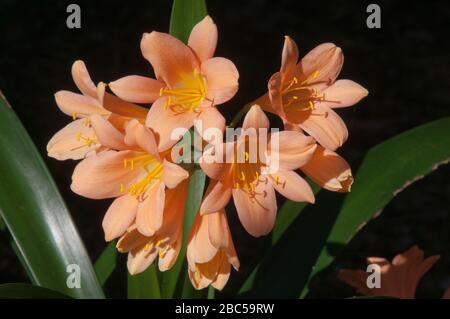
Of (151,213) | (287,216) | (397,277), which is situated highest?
(151,213)

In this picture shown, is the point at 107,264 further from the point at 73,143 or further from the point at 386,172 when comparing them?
the point at 386,172

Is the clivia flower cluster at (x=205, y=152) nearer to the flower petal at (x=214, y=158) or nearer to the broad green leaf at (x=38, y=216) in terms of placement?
the flower petal at (x=214, y=158)

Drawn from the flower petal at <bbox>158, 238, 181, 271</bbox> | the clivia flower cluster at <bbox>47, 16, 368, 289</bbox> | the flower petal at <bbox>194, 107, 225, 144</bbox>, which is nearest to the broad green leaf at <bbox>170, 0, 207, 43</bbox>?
the clivia flower cluster at <bbox>47, 16, 368, 289</bbox>

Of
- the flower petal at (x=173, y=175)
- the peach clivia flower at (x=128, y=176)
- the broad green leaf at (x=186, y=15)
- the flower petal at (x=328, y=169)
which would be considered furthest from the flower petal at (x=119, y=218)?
the broad green leaf at (x=186, y=15)

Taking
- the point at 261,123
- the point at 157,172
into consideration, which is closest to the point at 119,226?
the point at 157,172

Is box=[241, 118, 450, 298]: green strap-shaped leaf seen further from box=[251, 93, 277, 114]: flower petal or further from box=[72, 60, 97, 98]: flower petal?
box=[72, 60, 97, 98]: flower petal

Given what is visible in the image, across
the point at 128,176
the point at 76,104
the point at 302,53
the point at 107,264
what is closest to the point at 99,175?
the point at 128,176
